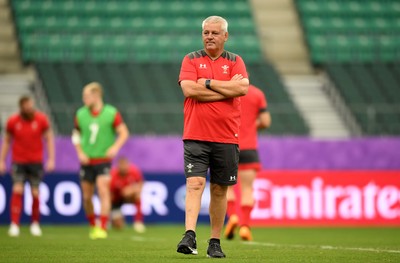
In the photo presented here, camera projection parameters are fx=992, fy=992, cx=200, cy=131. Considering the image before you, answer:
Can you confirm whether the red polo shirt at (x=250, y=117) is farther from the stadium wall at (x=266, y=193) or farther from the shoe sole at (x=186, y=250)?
the stadium wall at (x=266, y=193)

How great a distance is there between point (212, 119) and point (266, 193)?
11228 mm

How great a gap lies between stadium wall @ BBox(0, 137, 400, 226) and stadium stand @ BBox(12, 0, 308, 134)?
762 millimetres

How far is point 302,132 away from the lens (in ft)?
73.8

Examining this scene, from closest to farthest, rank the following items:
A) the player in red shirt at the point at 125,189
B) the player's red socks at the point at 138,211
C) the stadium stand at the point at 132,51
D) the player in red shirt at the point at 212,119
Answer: the player in red shirt at the point at 212,119 → the player's red socks at the point at 138,211 → the player in red shirt at the point at 125,189 → the stadium stand at the point at 132,51

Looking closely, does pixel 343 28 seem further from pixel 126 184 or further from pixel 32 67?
pixel 126 184

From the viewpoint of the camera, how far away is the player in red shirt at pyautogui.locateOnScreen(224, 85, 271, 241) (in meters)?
13.1

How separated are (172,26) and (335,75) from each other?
494 centimetres

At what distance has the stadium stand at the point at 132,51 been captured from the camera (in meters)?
22.2

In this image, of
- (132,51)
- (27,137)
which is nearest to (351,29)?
(132,51)

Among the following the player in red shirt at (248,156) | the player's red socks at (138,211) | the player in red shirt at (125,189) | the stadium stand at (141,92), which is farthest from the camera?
the stadium stand at (141,92)

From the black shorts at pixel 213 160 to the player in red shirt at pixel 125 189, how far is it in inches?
393

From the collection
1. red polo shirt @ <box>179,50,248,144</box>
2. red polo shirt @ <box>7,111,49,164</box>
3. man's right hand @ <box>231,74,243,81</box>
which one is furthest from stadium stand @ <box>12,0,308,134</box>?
man's right hand @ <box>231,74,243,81</box>

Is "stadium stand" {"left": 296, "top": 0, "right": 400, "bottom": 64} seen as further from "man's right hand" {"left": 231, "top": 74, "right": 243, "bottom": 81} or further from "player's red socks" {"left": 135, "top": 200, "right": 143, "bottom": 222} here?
"man's right hand" {"left": 231, "top": 74, "right": 243, "bottom": 81}

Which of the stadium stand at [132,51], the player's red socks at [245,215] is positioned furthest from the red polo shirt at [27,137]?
the stadium stand at [132,51]
